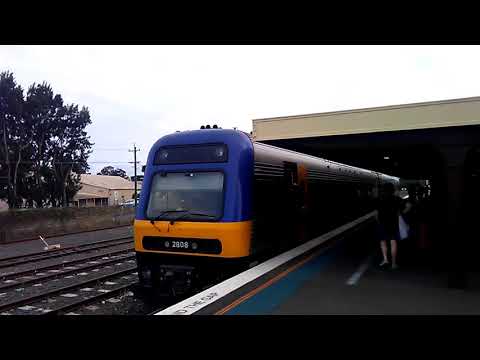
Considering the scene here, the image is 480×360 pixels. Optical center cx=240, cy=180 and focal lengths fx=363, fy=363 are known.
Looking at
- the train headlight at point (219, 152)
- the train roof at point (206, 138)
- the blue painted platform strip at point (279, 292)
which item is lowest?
the blue painted platform strip at point (279, 292)

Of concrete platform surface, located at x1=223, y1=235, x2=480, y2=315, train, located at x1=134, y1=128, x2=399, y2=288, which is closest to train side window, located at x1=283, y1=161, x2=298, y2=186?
train, located at x1=134, y1=128, x2=399, y2=288

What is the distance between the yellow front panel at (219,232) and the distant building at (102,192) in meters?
49.9

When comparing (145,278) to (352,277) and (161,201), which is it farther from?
(352,277)

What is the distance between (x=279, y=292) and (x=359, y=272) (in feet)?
7.13

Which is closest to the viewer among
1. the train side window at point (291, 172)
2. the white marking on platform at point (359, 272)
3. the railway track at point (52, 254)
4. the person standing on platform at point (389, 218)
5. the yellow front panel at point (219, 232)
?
the white marking on platform at point (359, 272)

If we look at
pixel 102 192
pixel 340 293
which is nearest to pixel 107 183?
pixel 102 192

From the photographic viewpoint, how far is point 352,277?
6645mm

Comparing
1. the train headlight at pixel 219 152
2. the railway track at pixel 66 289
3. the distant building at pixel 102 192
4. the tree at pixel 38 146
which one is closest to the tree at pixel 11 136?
the tree at pixel 38 146

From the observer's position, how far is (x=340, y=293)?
5.70 m

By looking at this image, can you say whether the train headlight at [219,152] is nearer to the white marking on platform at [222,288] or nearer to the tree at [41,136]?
the white marking on platform at [222,288]

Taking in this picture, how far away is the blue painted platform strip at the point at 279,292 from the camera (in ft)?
16.1

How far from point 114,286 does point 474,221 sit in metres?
12.7

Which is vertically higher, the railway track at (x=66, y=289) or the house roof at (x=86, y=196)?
the house roof at (x=86, y=196)
